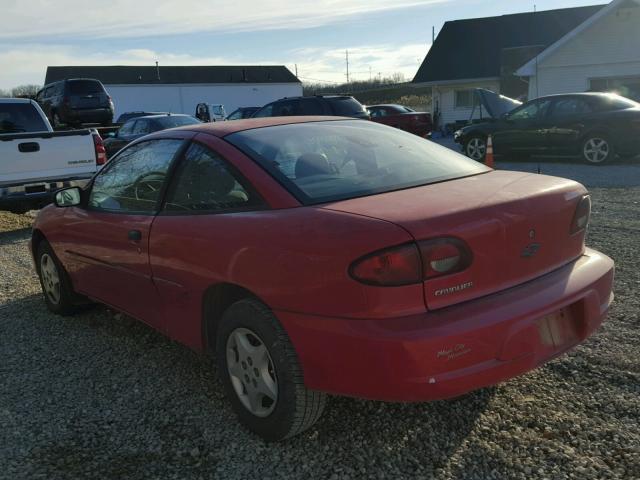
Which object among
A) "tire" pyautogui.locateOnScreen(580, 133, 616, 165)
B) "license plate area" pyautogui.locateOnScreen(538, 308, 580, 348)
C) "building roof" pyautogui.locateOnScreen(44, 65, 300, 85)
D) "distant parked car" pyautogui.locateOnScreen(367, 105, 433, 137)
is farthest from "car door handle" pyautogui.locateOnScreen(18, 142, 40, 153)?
"building roof" pyautogui.locateOnScreen(44, 65, 300, 85)

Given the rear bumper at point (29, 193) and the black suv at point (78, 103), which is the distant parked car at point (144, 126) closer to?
the black suv at point (78, 103)

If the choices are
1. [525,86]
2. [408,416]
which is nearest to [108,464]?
[408,416]

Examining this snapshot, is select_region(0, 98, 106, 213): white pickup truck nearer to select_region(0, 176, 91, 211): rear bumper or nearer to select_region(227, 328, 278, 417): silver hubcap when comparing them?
select_region(0, 176, 91, 211): rear bumper

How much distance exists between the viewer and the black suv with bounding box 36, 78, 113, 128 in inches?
769

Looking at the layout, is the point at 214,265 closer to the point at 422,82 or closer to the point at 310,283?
the point at 310,283

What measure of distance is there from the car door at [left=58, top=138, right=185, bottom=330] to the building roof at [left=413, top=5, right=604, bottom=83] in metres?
26.1

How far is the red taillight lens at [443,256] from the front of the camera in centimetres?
233

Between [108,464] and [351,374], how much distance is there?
1.29 m

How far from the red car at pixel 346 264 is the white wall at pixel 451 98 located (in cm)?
2568

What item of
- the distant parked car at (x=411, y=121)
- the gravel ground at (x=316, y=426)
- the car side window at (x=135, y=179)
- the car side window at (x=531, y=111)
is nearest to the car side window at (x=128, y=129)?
Result: the distant parked car at (x=411, y=121)

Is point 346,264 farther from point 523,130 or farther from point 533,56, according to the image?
point 533,56

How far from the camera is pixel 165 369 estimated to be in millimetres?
3748

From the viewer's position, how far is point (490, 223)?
2.48m

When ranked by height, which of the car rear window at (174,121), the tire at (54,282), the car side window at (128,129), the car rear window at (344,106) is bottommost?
the tire at (54,282)
